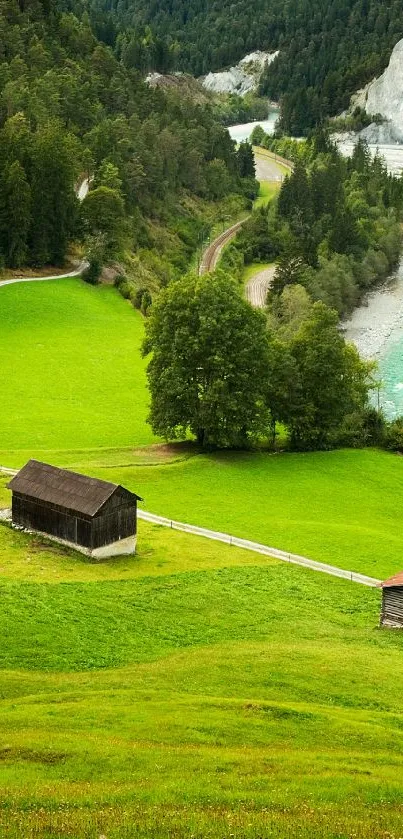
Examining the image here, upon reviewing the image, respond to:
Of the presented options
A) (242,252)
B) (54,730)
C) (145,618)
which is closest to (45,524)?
(145,618)

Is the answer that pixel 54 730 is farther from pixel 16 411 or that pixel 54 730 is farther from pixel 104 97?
pixel 104 97

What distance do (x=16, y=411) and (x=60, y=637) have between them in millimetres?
47433

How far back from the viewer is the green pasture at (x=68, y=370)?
80.2 metres

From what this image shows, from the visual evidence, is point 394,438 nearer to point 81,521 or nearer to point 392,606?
point 81,521

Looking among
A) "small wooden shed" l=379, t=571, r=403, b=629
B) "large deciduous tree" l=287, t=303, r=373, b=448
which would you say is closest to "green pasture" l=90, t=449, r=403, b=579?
"large deciduous tree" l=287, t=303, r=373, b=448

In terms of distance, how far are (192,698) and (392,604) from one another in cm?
1597

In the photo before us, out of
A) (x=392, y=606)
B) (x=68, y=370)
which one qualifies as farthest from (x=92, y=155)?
(x=392, y=606)

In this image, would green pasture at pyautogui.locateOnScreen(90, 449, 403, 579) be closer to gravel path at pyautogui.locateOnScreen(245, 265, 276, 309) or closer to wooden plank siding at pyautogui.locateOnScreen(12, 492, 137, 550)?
wooden plank siding at pyautogui.locateOnScreen(12, 492, 137, 550)

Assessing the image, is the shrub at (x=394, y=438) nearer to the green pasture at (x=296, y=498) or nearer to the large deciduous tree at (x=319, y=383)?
the green pasture at (x=296, y=498)

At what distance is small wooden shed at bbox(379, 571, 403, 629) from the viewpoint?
45.3 meters

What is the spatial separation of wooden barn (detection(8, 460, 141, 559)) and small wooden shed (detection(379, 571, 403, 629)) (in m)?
13.3

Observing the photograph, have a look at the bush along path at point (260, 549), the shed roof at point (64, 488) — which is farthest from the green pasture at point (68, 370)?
the shed roof at point (64, 488)

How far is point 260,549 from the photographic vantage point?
56438 mm

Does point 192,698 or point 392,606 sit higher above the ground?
point 192,698
